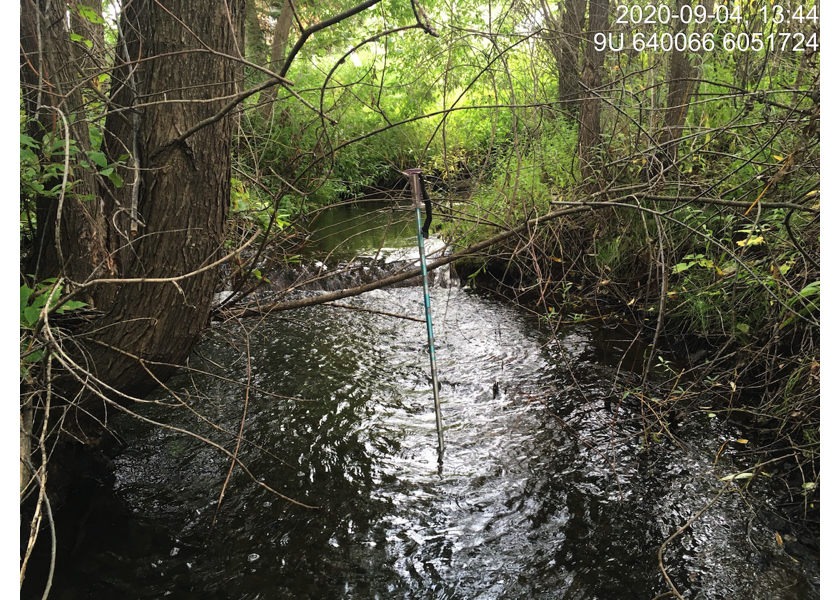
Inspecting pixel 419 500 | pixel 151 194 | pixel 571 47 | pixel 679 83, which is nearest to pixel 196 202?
pixel 151 194

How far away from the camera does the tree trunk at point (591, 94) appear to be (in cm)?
531

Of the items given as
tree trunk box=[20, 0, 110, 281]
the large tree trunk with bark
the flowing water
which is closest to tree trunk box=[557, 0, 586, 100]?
the flowing water

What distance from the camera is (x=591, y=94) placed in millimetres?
5359

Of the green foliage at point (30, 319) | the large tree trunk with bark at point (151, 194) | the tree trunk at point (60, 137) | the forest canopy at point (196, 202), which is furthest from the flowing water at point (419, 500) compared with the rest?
the tree trunk at point (60, 137)

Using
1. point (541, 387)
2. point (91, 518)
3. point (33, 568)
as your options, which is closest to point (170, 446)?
point (91, 518)

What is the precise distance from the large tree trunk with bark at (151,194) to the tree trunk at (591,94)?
11.7 ft

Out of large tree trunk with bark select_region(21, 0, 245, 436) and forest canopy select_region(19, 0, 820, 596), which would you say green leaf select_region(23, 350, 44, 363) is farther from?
large tree trunk with bark select_region(21, 0, 245, 436)

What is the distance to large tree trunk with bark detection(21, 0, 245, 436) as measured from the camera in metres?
2.60

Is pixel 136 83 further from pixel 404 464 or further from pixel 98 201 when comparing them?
pixel 404 464

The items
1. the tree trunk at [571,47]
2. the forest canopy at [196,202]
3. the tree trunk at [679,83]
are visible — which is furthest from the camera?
the tree trunk at [571,47]

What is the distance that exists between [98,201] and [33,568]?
1720mm

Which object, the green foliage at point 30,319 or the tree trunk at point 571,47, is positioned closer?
the green foliage at point 30,319

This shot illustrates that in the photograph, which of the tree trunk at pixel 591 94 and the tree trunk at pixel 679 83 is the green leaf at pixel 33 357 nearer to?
the tree trunk at pixel 591 94

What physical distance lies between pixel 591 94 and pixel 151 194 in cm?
422
